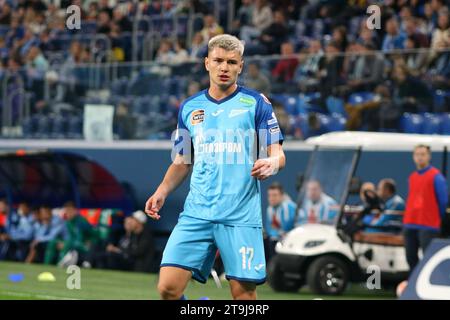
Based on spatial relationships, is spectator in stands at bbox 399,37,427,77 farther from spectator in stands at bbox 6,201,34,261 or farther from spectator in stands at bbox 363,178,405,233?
spectator in stands at bbox 6,201,34,261

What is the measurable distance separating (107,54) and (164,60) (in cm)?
190

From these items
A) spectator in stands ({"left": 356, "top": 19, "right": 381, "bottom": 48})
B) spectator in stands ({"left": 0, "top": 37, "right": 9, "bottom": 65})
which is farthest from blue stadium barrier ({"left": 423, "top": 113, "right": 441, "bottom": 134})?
spectator in stands ({"left": 0, "top": 37, "right": 9, "bottom": 65})

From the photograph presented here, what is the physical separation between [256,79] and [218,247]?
39.5 ft

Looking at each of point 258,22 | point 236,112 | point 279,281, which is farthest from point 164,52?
point 236,112

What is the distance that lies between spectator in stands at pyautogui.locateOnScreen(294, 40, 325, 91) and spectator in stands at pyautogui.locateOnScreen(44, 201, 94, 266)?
5637 mm

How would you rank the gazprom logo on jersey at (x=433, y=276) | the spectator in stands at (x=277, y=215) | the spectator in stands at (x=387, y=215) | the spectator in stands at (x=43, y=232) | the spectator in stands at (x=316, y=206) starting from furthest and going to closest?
the spectator in stands at (x=43, y=232)
the spectator in stands at (x=277, y=215)
the spectator in stands at (x=316, y=206)
the spectator in stands at (x=387, y=215)
the gazprom logo on jersey at (x=433, y=276)

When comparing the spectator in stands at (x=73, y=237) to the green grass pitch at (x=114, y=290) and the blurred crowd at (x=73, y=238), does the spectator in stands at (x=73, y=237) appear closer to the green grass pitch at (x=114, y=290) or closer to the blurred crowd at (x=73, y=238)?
the blurred crowd at (x=73, y=238)

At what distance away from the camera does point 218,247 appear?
7832mm

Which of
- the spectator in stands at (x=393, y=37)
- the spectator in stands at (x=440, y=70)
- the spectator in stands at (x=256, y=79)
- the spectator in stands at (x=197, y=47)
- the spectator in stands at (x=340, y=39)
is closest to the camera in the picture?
the spectator in stands at (x=440, y=70)

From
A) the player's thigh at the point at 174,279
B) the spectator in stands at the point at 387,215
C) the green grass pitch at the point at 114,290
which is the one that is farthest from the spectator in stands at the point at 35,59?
the player's thigh at the point at 174,279

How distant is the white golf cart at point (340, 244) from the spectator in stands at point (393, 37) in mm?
3405

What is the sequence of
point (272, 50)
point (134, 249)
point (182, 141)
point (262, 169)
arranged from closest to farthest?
point (262, 169), point (182, 141), point (134, 249), point (272, 50)

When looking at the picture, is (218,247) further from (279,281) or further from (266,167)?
(279,281)

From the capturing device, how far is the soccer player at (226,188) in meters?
7.73
